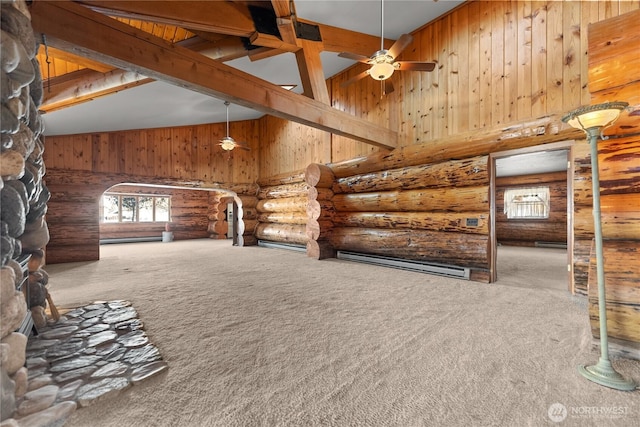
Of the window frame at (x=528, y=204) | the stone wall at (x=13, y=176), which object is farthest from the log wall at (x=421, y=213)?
the window frame at (x=528, y=204)

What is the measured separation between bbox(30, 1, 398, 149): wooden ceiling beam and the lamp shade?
2924 mm

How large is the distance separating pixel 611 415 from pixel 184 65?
13.5 feet

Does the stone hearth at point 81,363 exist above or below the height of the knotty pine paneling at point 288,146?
below

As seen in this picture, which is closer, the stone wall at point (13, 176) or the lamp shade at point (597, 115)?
the stone wall at point (13, 176)

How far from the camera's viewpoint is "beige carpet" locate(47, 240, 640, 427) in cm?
131

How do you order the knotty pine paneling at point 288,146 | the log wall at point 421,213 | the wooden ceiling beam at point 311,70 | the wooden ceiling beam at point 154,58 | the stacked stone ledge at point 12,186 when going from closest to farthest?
the stacked stone ledge at point 12,186
the wooden ceiling beam at point 154,58
the wooden ceiling beam at point 311,70
the log wall at point 421,213
the knotty pine paneling at point 288,146

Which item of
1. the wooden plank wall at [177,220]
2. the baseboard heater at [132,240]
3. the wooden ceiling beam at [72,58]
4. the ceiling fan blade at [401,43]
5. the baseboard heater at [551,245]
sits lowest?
the baseboard heater at [132,240]

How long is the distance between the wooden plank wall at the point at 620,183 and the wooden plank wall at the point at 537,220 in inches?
314

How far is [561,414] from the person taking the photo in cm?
130

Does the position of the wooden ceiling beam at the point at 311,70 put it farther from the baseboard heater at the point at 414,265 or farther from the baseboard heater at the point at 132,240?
the baseboard heater at the point at 132,240

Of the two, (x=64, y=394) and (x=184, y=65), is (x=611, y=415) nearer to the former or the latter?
(x=64, y=394)

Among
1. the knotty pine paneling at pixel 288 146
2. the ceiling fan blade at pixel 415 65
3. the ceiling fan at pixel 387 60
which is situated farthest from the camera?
the knotty pine paneling at pixel 288 146

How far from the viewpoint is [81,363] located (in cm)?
179

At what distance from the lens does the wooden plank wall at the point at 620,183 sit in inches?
69.0
